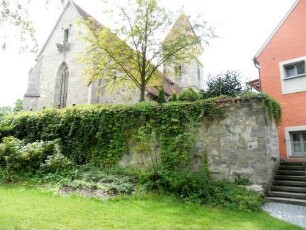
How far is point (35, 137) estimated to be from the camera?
1302cm

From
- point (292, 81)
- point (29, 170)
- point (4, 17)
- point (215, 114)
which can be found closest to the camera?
point (4, 17)

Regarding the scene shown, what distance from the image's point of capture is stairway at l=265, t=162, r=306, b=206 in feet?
28.6

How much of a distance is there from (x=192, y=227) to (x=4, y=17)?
717 centimetres

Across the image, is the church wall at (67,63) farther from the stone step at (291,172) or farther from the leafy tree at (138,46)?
the stone step at (291,172)

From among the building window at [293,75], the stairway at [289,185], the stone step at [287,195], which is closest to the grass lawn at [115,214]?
the stairway at [289,185]

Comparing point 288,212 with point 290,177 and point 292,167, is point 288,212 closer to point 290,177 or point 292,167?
point 290,177

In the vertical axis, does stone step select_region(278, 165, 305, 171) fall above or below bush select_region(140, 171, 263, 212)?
above

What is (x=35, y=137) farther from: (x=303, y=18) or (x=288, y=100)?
(x=303, y=18)

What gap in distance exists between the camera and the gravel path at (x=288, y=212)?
680cm

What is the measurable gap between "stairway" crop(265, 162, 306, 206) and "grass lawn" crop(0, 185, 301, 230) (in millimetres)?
1915

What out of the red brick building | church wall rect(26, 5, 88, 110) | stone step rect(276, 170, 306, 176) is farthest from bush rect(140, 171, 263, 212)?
church wall rect(26, 5, 88, 110)

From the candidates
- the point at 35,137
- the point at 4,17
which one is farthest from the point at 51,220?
the point at 35,137

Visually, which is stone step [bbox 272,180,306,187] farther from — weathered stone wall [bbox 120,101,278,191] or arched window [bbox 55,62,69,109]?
arched window [bbox 55,62,69,109]

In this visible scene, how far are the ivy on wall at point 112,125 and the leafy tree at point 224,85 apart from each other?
5.04 metres
